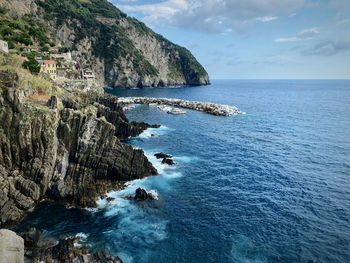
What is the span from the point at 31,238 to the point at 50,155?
13568mm

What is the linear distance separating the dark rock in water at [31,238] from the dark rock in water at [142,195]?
1414 centimetres

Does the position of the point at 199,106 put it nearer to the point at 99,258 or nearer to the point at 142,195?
the point at 142,195

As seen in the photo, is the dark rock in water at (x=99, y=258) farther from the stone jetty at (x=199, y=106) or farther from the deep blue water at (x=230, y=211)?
the stone jetty at (x=199, y=106)

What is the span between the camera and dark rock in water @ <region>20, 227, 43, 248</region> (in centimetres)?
2597

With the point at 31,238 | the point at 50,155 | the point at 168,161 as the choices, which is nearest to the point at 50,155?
the point at 50,155

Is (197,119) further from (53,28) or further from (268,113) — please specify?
(53,28)

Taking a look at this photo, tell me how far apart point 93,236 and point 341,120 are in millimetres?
106015

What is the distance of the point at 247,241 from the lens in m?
29.5

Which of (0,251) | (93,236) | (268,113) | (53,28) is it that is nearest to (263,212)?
(93,236)

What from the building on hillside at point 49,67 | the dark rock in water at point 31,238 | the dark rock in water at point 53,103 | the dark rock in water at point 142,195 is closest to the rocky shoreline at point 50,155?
the dark rock in water at point 53,103

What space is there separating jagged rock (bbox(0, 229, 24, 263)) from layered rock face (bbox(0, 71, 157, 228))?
12.8 m

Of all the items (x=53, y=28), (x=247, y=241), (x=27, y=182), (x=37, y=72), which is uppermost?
(x=53, y=28)

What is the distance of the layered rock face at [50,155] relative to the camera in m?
33.4

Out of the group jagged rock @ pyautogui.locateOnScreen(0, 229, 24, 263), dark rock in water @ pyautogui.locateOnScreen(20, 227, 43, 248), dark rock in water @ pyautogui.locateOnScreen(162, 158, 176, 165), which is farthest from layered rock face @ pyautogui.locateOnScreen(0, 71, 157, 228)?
jagged rock @ pyautogui.locateOnScreen(0, 229, 24, 263)
